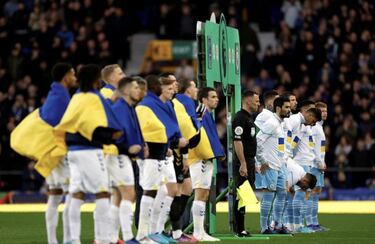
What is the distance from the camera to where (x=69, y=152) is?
629 inches

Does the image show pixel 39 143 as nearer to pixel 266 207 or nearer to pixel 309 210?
pixel 266 207

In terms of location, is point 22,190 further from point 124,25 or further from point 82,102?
point 82,102

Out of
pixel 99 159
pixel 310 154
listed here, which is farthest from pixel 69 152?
pixel 310 154

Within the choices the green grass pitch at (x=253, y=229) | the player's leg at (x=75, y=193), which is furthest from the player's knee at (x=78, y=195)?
the green grass pitch at (x=253, y=229)

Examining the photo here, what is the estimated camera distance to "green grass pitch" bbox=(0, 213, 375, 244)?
1961 centimetres

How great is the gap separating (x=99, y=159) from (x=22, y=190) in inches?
708

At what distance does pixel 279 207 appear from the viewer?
21.5 meters

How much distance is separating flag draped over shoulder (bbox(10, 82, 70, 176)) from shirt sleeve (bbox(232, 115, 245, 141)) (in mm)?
4425

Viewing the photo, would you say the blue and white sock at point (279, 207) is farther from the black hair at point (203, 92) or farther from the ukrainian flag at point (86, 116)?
the ukrainian flag at point (86, 116)

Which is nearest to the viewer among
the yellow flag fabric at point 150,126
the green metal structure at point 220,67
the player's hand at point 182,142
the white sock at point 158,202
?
the yellow flag fabric at point 150,126

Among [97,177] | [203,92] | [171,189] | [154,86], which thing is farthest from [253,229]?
[97,177]

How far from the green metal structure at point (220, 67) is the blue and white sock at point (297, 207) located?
1.29 m

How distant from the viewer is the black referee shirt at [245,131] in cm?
2052

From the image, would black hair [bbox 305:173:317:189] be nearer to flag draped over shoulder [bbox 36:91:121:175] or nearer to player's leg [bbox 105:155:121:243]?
player's leg [bbox 105:155:121:243]
